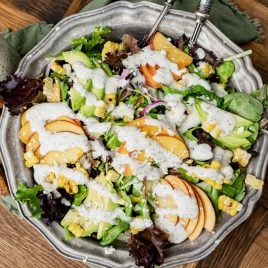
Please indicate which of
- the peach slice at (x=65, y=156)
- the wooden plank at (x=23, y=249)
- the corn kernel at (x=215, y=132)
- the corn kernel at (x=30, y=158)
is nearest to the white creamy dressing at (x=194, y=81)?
the corn kernel at (x=215, y=132)

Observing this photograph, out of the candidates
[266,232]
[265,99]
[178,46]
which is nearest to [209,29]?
[178,46]

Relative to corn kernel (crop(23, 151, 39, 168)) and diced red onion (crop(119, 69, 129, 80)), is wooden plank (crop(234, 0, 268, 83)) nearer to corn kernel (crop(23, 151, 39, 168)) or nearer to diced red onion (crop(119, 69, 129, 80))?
diced red onion (crop(119, 69, 129, 80))

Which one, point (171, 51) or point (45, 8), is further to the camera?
point (45, 8)

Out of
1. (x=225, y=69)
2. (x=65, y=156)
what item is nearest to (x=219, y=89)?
(x=225, y=69)

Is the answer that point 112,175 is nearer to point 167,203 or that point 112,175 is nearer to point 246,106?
point 167,203

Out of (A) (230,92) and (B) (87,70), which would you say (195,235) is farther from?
(B) (87,70)

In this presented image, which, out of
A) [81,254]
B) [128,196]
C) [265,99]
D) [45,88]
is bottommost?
[81,254]
